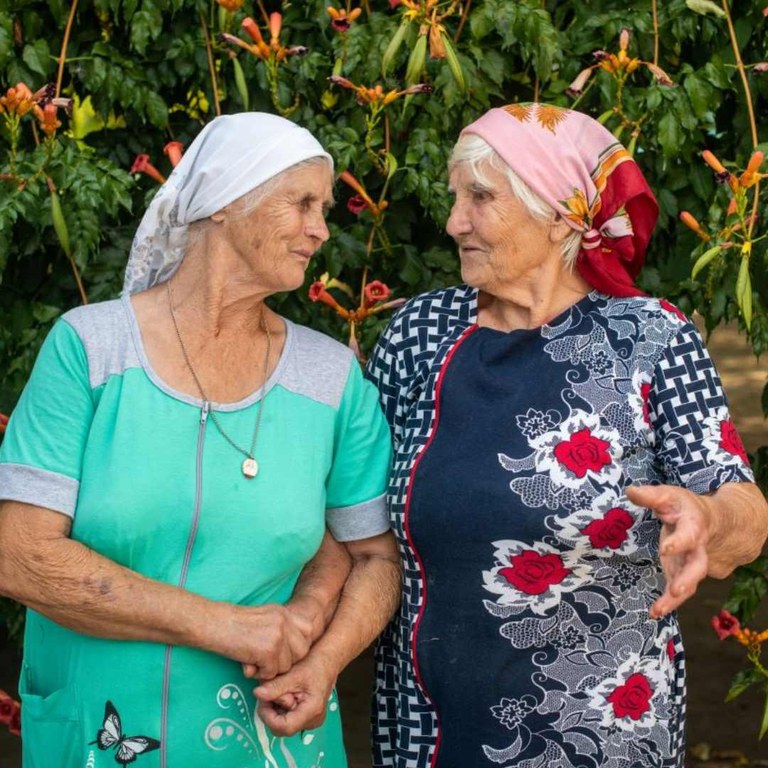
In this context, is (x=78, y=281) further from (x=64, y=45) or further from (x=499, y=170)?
(x=499, y=170)

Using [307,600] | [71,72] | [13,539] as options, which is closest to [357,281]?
[71,72]

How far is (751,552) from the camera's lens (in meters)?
2.74

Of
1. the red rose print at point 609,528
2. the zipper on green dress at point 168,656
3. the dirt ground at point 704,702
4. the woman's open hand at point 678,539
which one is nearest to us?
the woman's open hand at point 678,539

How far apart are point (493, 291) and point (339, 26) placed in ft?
2.91

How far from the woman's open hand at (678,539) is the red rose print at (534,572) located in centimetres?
40

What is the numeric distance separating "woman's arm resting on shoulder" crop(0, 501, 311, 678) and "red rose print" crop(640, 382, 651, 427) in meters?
0.81

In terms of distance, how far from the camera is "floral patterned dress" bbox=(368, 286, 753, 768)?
9.18ft

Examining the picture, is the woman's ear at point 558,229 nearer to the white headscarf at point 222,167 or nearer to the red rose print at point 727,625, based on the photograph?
the white headscarf at point 222,167

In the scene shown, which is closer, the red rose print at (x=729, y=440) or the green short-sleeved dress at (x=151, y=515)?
the green short-sleeved dress at (x=151, y=515)

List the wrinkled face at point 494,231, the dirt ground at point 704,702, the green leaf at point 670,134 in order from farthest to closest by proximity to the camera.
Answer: the dirt ground at point 704,702 → the green leaf at point 670,134 → the wrinkled face at point 494,231

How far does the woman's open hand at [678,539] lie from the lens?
238cm

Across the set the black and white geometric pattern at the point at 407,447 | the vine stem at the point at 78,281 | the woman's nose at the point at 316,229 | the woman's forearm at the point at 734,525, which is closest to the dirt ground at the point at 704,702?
the vine stem at the point at 78,281

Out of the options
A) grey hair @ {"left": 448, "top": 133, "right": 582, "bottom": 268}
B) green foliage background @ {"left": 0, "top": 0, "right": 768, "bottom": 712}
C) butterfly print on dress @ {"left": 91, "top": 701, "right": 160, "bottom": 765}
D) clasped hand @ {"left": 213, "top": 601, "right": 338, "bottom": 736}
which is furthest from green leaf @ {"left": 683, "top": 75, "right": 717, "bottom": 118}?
butterfly print on dress @ {"left": 91, "top": 701, "right": 160, "bottom": 765}

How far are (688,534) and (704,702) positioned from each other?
3349 mm
